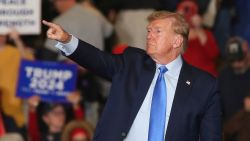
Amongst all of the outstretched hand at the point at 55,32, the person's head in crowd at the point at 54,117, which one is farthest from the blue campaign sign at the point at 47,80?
the outstretched hand at the point at 55,32

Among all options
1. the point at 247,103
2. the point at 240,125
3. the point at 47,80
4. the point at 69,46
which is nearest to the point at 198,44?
the point at 247,103

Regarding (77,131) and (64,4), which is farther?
(64,4)

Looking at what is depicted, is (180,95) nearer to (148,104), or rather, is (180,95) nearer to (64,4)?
(148,104)

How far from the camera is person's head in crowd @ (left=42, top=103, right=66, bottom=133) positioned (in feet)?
24.5

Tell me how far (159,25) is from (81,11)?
3327mm

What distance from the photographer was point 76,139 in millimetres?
7223

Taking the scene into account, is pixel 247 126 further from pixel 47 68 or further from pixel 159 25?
pixel 159 25

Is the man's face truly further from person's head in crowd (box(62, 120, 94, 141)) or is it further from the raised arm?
person's head in crowd (box(62, 120, 94, 141))

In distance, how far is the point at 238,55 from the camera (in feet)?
26.8

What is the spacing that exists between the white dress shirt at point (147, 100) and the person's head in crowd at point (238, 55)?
11.1 ft

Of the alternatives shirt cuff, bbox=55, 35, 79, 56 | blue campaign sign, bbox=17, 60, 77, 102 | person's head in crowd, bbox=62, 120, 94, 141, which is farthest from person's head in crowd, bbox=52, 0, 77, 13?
shirt cuff, bbox=55, 35, 79, 56

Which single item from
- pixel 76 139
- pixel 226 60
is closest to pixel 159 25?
pixel 76 139

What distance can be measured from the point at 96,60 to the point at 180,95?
510 millimetres

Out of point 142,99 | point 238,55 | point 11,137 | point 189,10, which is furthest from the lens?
point 189,10
